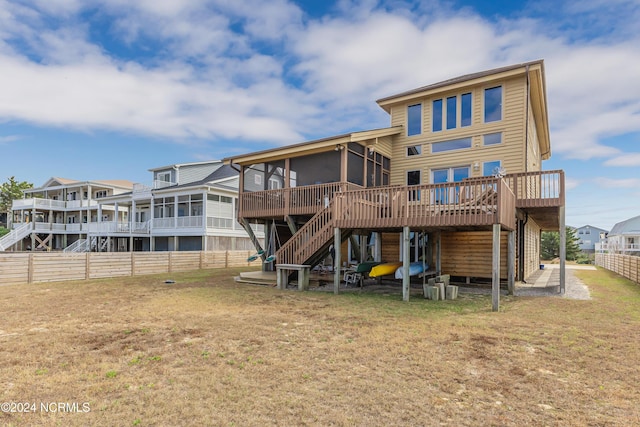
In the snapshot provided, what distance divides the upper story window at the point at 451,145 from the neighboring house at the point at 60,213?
31548 millimetres

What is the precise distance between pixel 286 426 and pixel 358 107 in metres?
27.4

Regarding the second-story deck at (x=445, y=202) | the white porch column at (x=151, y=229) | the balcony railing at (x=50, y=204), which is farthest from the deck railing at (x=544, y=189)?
the balcony railing at (x=50, y=204)

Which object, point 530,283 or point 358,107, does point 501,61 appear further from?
point 358,107

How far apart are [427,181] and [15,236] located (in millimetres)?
37669

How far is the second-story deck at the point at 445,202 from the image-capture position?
351 inches

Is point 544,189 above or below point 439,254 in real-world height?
above

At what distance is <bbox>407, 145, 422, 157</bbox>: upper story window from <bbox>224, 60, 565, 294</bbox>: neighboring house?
4 cm

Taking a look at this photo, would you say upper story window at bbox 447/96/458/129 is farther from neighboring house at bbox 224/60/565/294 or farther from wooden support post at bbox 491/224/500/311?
wooden support post at bbox 491/224/500/311

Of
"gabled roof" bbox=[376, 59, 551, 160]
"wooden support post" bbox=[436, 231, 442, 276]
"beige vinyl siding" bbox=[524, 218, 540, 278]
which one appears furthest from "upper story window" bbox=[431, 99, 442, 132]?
"beige vinyl siding" bbox=[524, 218, 540, 278]

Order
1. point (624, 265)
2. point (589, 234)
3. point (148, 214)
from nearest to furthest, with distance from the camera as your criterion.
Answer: point (624, 265), point (148, 214), point (589, 234)

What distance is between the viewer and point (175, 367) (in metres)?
4.53

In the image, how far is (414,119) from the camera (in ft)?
48.5

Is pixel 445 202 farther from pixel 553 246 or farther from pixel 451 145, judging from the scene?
pixel 553 246

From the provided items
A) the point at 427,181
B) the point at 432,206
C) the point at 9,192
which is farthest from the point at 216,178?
the point at 9,192
